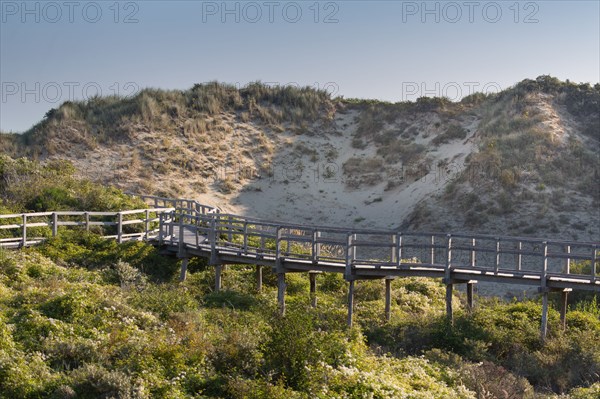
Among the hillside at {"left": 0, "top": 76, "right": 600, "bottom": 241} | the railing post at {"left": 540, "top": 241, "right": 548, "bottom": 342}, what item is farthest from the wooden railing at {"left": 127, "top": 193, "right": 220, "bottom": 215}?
the railing post at {"left": 540, "top": 241, "right": 548, "bottom": 342}

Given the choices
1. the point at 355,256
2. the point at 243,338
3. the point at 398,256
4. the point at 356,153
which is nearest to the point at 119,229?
the point at 355,256

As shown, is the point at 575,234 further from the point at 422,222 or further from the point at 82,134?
the point at 82,134

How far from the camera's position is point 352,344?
18.0 metres

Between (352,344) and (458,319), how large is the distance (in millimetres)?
5221

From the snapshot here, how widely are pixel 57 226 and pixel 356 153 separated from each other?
110ft

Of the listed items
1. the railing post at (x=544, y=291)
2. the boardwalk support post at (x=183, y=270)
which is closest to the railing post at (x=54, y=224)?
the boardwalk support post at (x=183, y=270)

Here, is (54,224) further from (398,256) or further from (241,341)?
(241,341)

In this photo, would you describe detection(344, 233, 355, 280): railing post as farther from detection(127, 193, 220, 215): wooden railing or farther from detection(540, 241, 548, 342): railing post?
detection(127, 193, 220, 215): wooden railing

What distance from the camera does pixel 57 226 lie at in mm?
27359

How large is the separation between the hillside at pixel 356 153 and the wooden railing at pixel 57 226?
16.3 m

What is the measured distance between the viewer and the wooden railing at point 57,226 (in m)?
25.2

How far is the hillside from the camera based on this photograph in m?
42.8

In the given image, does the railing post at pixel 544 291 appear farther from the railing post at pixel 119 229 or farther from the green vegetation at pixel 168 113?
the green vegetation at pixel 168 113

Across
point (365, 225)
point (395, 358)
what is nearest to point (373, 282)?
point (395, 358)
